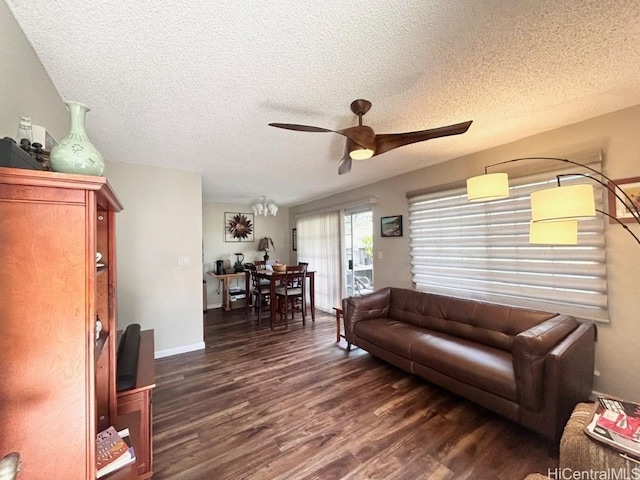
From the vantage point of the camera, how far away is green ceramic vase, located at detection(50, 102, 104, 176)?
852mm

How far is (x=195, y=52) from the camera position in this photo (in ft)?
4.31

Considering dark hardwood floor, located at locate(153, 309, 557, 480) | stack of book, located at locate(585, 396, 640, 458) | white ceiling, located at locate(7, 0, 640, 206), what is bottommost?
dark hardwood floor, located at locate(153, 309, 557, 480)

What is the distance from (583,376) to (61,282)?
10.3 feet

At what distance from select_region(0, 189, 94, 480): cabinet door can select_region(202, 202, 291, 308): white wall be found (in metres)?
4.91

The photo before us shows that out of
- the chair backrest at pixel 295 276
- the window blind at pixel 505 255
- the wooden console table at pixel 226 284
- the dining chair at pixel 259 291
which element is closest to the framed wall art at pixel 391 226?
the window blind at pixel 505 255

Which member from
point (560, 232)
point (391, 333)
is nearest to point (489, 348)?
point (391, 333)

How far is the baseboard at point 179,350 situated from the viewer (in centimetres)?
317

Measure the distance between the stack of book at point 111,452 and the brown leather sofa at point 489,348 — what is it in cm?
219

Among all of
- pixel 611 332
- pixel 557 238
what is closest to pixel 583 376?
pixel 611 332

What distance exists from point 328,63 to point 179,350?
3589 millimetres

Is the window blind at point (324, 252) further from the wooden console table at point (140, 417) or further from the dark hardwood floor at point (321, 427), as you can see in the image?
the wooden console table at point (140, 417)

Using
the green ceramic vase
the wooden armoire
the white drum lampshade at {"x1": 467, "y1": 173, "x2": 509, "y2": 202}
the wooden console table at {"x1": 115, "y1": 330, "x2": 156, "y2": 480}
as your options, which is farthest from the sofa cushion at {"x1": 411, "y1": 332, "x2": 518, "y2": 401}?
the green ceramic vase

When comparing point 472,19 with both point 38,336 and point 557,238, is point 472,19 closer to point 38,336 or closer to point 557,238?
point 557,238

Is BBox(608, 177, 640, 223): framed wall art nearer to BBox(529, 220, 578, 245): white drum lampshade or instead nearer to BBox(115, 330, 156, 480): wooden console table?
BBox(529, 220, 578, 245): white drum lampshade
